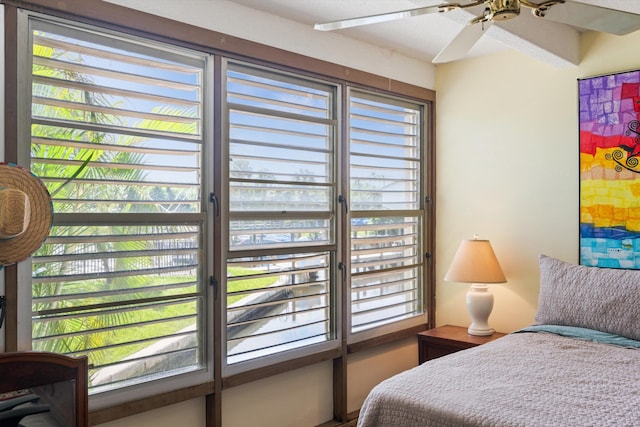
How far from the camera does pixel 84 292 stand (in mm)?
2283

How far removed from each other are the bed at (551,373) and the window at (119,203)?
1.06 meters

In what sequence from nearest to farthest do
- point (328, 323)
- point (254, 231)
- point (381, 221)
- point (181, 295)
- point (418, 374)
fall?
point (418, 374) → point (181, 295) → point (254, 231) → point (328, 323) → point (381, 221)

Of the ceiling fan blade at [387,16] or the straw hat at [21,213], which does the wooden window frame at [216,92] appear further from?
the ceiling fan blade at [387,16]

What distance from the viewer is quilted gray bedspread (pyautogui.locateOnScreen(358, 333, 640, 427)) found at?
Result: 1.83 meters

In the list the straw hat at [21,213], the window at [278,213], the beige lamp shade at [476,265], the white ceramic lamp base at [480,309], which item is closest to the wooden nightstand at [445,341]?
the white ceramic lamp base at [480,309]

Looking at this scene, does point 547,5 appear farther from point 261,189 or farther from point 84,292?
point 84,292

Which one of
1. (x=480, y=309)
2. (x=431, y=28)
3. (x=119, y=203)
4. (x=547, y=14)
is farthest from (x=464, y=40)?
(x=480, y=309)

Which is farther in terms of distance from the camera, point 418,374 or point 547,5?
point 418,374

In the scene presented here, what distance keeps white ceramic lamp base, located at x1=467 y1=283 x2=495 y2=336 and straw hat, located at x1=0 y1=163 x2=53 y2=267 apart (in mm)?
2553

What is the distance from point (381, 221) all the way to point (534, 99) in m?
1.29

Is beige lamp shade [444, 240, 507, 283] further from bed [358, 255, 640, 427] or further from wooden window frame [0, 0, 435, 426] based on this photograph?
wooden window frame [0, 0, 435, 426]

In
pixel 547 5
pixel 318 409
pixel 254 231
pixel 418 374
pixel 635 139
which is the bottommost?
pixel 318 409

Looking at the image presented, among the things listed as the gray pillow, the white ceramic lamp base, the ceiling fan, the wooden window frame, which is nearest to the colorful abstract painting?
the gray pillow

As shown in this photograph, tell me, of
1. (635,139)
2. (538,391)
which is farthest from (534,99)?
(538,391)
